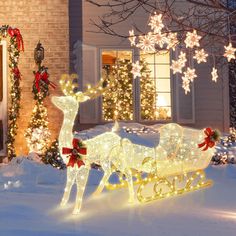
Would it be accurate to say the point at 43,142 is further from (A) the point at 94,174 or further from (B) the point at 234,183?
(B) the point at 234,183

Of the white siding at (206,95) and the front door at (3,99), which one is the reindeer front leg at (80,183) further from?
the white siding at (206,95)

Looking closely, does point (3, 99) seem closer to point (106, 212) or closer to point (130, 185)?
point (130, 185)

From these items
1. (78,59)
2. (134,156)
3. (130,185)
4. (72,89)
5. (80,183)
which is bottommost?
(130,185)

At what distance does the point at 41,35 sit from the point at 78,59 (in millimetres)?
1100

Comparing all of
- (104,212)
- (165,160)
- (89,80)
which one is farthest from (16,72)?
(104,212)

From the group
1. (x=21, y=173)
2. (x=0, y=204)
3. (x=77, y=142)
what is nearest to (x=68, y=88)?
(x=77, y=142)

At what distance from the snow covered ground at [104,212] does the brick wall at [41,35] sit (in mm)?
3329

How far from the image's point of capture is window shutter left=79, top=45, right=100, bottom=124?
13.9 meters

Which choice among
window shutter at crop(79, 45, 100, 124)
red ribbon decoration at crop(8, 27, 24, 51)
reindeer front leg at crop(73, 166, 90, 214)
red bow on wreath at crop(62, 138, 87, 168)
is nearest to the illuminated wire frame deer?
reindeer front leg at crop(73, 166, 90, 214)

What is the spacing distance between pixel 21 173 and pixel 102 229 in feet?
14.8

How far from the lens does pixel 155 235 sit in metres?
6.22

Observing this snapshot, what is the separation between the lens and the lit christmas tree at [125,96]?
14016 millimetres

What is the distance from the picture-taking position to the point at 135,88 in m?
14.0

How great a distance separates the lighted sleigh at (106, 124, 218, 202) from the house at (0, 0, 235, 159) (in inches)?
156
